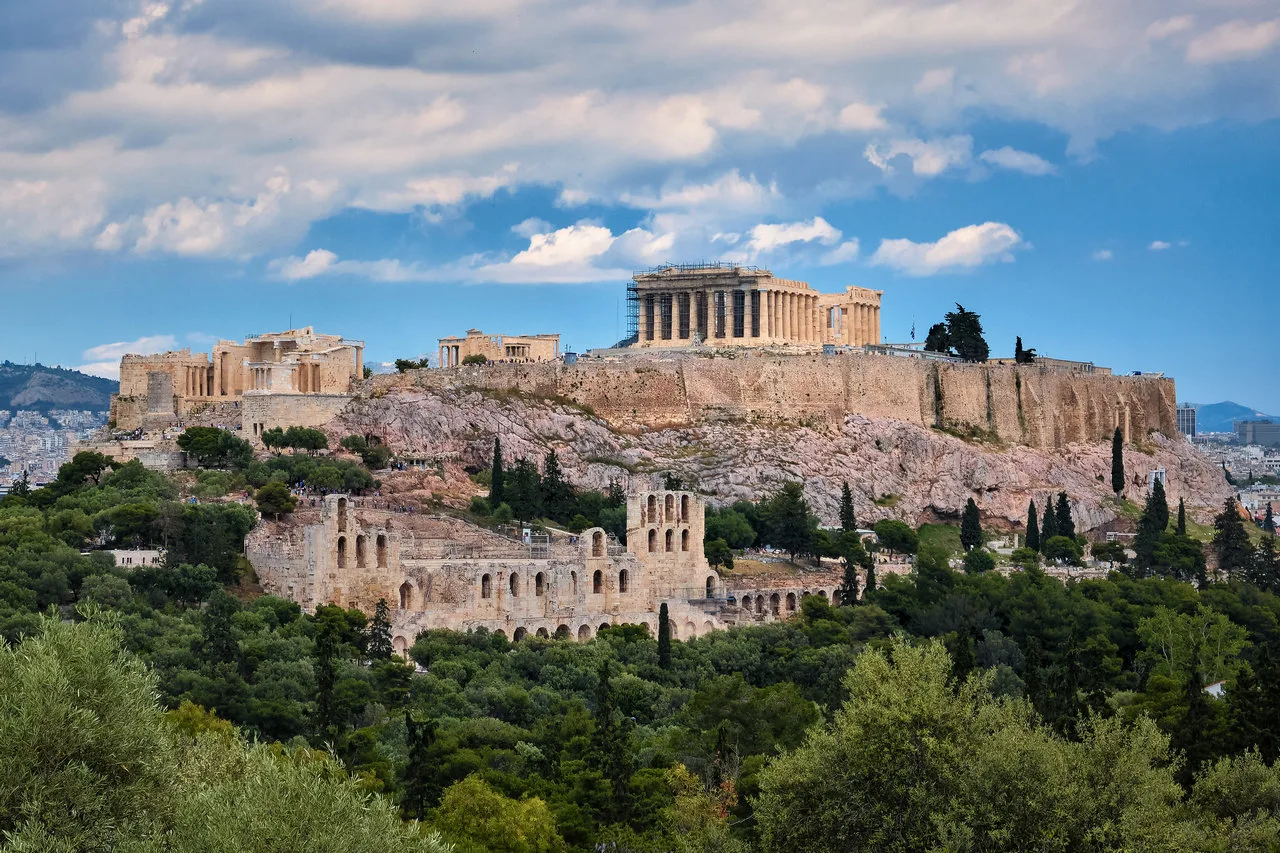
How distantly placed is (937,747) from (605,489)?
54.4 m

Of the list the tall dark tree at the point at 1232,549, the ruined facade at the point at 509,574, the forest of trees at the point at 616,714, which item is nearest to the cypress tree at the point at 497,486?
the forest of trees at the point at 616,714

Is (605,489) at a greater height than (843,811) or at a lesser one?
greater

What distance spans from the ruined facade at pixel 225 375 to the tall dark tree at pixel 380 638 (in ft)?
98.4

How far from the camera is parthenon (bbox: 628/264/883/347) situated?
109 meters

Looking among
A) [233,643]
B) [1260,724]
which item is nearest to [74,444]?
[233,643]

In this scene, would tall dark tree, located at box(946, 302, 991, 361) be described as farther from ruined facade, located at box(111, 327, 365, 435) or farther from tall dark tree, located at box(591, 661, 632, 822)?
tall dark tree, located at box(591, 661, 632, 822)

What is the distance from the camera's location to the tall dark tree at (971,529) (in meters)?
92.1

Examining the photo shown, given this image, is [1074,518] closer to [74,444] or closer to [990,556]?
[990,556]

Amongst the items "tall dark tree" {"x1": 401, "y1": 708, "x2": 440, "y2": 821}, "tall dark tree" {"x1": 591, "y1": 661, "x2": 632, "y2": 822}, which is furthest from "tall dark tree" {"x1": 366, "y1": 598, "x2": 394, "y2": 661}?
"tall dark tree" {"x1": 401, "y1": 708, "x2": 440, "y2": 821}

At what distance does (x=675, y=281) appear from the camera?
111250mm

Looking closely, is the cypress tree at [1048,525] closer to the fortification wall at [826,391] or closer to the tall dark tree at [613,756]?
the fortification wall at [826,391]

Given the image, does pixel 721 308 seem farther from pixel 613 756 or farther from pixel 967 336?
pixel 613 756

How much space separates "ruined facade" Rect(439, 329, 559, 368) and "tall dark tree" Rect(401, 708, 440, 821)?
63.2 metres

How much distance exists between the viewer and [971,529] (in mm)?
92375
